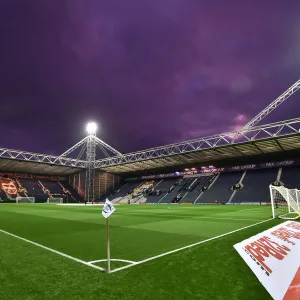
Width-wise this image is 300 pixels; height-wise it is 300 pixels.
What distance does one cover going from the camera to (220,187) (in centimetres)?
5653

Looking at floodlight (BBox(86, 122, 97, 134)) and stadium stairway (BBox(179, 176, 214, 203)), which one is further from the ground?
floodlight (BBox(86, 122, 97, 134))

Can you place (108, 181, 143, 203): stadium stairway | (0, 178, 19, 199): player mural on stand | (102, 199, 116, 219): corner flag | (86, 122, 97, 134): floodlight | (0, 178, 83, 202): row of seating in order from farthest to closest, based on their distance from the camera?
(108, 181, 143, 203): stadium stairway
(86, 122, 97, 134): floodlight
(0, 178, 83, 202): row of seating
(0, 178, 19, 199): player mural on stand
(102, 199, 116, 219): corner flag

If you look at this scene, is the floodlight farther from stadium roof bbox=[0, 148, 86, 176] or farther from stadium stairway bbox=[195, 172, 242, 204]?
stadium stairway bbox=[195, 172, 242, 204]

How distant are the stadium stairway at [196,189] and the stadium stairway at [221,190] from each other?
1696mm

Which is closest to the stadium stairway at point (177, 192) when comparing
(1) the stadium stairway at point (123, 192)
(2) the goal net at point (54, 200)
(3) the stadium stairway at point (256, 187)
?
(3) the stadium stairway at point (256, 187)

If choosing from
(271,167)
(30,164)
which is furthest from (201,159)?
(30,164)

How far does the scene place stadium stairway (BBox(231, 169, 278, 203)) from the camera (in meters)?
48.5

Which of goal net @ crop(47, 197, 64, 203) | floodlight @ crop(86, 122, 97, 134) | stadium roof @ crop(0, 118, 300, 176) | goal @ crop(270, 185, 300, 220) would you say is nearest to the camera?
goal @ crop(270, 185, 300, 220)

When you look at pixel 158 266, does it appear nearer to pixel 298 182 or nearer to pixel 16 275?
pixel 16 275

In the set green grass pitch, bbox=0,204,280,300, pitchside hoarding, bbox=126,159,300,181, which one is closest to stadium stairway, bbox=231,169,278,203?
pitchside hoarding, bbox=126,159,300,181

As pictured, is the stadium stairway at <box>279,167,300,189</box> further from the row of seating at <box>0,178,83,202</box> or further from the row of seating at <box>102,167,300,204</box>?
the row of seating at <box>0,178,83,202</box>

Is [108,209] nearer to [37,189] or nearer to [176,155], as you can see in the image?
[176,155]

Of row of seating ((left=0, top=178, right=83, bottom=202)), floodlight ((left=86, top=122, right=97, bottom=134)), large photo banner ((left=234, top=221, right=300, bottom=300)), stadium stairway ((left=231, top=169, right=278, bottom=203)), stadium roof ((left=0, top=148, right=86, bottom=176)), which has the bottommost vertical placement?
large photo banner ((left=234, top=221, right=300, bottom=300))

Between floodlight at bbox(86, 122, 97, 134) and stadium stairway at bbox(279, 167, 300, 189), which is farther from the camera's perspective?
floodlight at bbox(86, 122, 97, 134)
